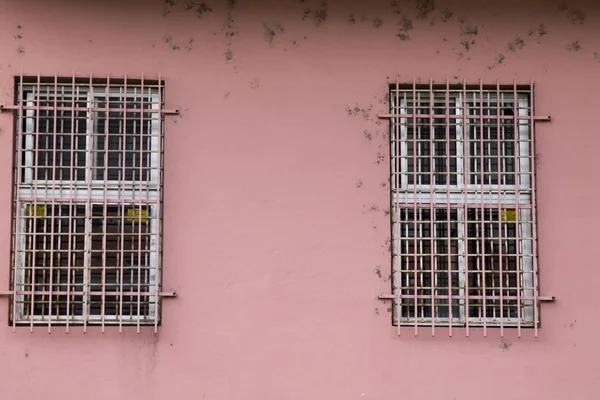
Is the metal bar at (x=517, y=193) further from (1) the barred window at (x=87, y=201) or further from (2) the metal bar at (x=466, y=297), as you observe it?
(1) the barred window at (x=87, y=201)

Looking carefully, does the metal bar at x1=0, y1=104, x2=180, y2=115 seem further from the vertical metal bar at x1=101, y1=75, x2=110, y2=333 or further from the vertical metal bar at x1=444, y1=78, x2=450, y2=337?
the vertical metal bar at x1=444, y1=78, x2=450, y2=337

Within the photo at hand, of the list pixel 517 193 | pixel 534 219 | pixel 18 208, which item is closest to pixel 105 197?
pixel 18 208

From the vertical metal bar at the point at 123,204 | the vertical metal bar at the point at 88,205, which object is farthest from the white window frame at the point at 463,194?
the vertical metal bar at the point at 88,205

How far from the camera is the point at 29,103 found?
373 centimetres

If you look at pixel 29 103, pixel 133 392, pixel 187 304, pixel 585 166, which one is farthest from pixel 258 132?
pixel 585 166

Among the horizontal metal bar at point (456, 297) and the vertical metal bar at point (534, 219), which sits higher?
the vertical metal bar at point (534, 219)

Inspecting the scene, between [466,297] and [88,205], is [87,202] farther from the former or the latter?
[466,297]

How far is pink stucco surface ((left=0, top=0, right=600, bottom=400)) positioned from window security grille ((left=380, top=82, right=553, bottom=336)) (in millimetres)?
86

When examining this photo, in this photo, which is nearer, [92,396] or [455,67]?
[92,396]

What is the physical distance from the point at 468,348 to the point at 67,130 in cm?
246

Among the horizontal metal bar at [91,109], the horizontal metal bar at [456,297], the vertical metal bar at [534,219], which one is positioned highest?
the horizontal metal bar at [91,109]

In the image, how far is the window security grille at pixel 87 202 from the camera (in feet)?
11.8

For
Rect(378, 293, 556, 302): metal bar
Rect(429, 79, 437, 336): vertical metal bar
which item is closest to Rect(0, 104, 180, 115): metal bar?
Rect(429, 79, 437, 336): vertical metal bar

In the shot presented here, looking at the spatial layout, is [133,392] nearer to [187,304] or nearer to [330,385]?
[187,304]
